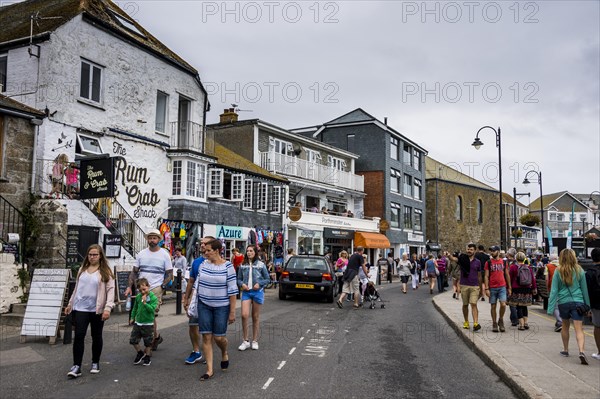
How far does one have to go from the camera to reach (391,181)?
42.4m

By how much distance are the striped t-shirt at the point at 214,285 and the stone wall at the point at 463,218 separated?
4637cm

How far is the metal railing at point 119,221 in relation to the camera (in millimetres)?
15075

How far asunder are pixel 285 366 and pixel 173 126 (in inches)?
590

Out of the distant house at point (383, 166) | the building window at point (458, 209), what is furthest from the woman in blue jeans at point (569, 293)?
the building window at point (458, 209)

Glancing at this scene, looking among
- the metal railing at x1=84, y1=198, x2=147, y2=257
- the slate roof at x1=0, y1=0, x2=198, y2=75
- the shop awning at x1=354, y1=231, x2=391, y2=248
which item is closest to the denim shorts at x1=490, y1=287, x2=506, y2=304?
the metal railing at x1=84, y1=198, x2=147, y2=257

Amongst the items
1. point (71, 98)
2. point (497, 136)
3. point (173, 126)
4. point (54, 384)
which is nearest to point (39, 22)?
point (71, 98)

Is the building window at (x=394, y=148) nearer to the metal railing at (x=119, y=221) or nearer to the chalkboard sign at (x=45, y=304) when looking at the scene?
the metal railing at (x=119, y=221)

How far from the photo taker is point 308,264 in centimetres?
1727

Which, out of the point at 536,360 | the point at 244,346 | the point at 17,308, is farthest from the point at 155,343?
the point at 536,360

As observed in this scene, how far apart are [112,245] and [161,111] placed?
763 cm

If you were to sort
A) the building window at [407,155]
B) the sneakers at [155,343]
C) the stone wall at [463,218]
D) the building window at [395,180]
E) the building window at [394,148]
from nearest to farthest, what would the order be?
1. the sneakers at [155,343]
2. the building window at [395,180]
3. the building window at [394,148]
4. the building window at [407,155]
5. the stone wall at [463,218]

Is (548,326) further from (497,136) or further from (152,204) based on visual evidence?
(497,136)

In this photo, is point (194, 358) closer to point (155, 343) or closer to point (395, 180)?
point (155, 343)

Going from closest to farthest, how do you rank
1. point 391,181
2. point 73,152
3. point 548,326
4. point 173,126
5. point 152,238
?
point 152,238, point 548,326, point 73,152, point 173,126, point 391,181
